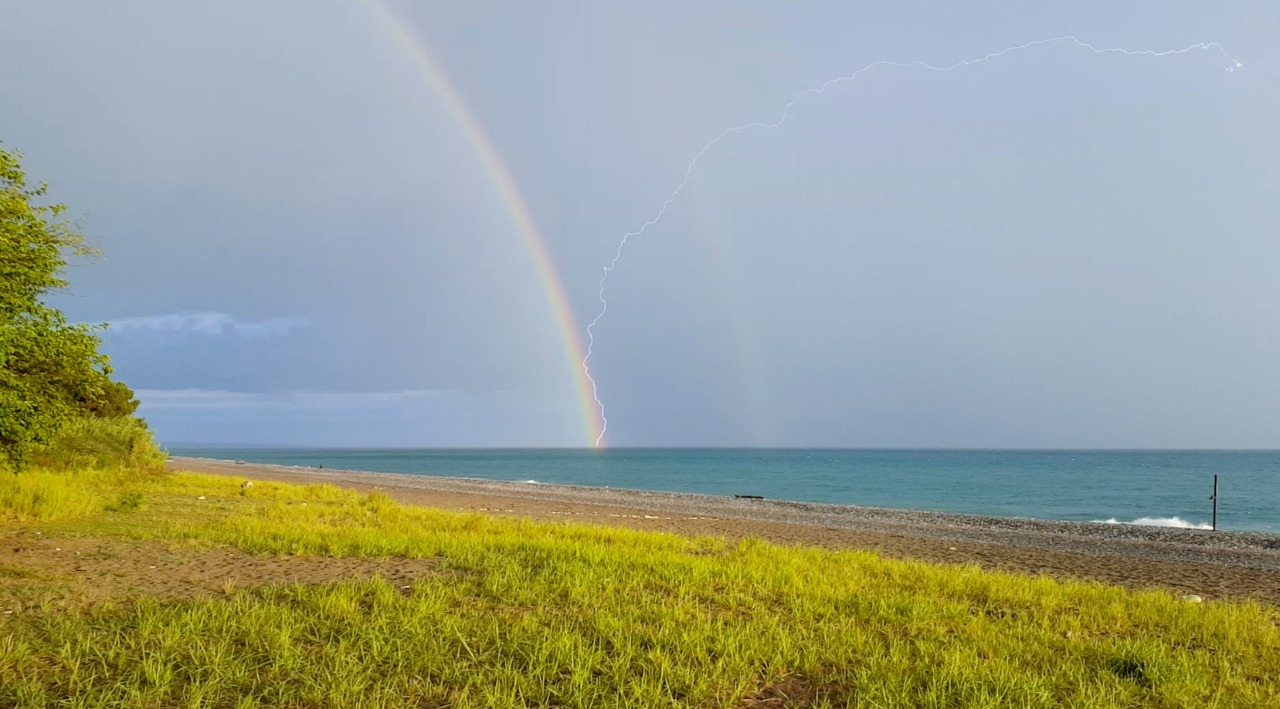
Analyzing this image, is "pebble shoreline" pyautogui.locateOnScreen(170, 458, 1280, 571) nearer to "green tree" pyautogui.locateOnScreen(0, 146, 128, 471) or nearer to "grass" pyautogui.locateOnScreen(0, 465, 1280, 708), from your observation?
"grass" pyautogui.locateOnScreen(0, 465, 1280, 708)

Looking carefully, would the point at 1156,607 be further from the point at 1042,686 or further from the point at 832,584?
the point at 1042,686

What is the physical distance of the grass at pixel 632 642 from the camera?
6062 millimetres

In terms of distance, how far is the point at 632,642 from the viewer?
723 centimetres

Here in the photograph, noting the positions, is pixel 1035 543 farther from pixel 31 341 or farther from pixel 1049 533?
pixel 31 341

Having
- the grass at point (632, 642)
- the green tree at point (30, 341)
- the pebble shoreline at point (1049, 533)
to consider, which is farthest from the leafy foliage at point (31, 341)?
the pebble shoreline at point (1049, 533)

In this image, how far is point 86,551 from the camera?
11078mm

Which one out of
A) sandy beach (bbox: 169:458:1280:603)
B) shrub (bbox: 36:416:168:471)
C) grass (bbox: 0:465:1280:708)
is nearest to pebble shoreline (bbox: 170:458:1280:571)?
sandy beach (bbox: 169:458:1280:603)

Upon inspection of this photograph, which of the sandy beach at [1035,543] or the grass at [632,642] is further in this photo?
the sandy beach at [1035,543]

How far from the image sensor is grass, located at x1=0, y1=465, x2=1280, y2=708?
6062 mm

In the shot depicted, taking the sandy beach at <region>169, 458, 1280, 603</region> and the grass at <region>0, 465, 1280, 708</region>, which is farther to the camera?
the sandy beach at <region>169, 458, 1280, 603</region>

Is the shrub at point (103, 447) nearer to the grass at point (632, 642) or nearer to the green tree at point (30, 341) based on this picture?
the green tree at point (30, 341)

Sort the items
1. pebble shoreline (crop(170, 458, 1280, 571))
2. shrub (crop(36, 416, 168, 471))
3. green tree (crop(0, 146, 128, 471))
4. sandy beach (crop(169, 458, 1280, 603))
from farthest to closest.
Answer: shrub (crop(36, 416, 168, 471))
pebble shoreline (crop(170, 458, 1280, 571))
sandy beach (crop(169, 458, 1280, 603))
green tree (crop(0, 146, 128, 471))

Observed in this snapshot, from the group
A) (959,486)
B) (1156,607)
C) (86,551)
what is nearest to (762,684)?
(1156,607)

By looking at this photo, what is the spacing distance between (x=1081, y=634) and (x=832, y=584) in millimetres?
3131
